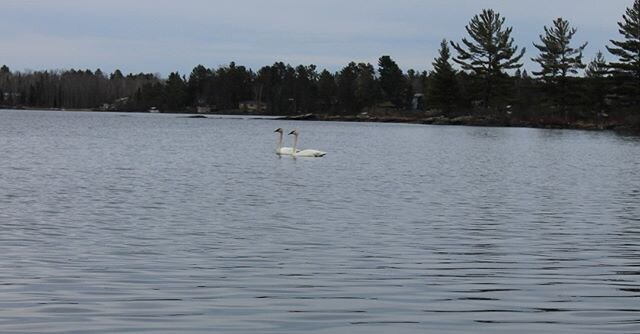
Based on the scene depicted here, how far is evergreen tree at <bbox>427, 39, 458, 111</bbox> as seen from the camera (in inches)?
4685

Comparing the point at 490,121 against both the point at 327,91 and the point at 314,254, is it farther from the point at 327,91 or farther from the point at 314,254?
the point at 314,254

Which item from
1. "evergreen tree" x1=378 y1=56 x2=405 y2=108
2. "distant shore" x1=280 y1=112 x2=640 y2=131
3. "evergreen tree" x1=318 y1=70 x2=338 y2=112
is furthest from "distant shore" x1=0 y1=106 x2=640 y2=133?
"evergreen tree" x1=318 y1=70 x2=338 y2=112

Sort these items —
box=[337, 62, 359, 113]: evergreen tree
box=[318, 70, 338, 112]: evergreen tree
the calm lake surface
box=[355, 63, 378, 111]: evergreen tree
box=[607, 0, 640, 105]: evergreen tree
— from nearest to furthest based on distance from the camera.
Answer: the calm lake surface → box=[607, 0, 640, 105]: evergreen tree → box=[355, 63, 378, 111]: evergreen tree → box=[337, 62, 359, 113]: evergreen tree → box=[318, 70, 338, 112]: evergreen tree

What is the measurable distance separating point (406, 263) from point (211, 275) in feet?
9.84

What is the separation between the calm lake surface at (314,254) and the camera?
34.1 ft

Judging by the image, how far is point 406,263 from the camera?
46.3ft

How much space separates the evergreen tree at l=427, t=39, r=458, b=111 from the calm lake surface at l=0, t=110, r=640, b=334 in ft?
288

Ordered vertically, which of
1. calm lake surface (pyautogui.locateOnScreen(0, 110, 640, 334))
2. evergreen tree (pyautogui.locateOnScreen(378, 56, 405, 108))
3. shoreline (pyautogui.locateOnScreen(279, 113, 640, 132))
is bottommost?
shoreline (pyautogui.locateOnScreen(279, 113, 640, 132))

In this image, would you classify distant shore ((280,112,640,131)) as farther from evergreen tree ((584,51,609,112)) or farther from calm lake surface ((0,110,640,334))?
calm lake surface ((0,110,640,334))

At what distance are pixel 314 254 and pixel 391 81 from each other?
145 meters

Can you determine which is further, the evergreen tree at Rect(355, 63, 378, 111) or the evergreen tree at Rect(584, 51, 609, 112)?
the evergreen tree at Rect(355, 63, 378, 111)

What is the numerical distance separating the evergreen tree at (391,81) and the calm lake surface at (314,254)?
128m

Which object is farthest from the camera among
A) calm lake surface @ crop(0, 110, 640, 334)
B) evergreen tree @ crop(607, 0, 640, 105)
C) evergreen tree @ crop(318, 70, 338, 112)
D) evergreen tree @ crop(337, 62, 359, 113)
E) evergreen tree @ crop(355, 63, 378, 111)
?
evergreen tree @ crop(318, 70, 338, 112)

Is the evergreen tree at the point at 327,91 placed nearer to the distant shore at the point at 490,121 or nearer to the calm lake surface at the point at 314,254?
the distant shore at the point at 490,121
